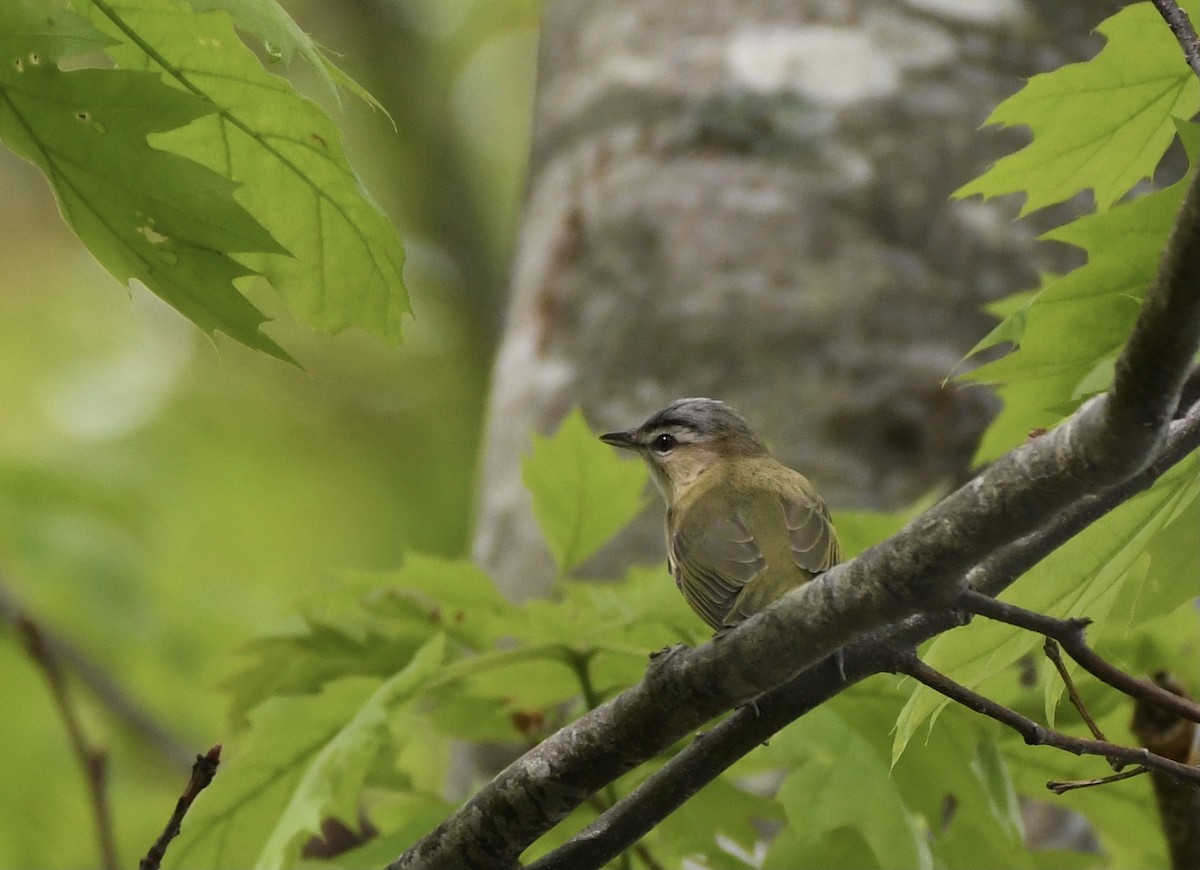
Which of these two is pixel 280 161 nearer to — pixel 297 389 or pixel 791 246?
pixel 791 246

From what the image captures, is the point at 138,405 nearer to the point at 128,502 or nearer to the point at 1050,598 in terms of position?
the point at 128,502

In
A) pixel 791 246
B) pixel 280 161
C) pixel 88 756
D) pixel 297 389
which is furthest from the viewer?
pixel 297 389

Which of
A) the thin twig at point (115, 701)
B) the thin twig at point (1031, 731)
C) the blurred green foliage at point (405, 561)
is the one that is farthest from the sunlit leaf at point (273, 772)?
the thin twig at point (115, 701)

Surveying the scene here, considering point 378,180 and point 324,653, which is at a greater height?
point 378,180

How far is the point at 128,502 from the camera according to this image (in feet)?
16.4

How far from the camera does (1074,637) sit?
3.34 feet

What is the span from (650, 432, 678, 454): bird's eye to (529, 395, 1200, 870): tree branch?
1378 mm

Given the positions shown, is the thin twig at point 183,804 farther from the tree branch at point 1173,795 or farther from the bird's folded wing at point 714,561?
the tree branch at point 1173,795

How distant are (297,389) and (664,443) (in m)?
4.50

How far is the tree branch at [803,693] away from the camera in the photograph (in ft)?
3.44

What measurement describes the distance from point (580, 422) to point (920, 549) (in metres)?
1.02

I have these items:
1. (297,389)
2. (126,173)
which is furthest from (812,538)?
(297,389)

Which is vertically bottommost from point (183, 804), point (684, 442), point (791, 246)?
point (183, 804)

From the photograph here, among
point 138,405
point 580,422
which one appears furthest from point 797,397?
A: point 138,405
